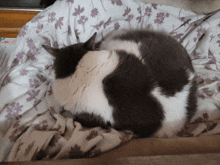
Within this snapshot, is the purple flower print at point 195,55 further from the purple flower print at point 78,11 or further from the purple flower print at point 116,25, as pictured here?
the purple flower print at point 78,11

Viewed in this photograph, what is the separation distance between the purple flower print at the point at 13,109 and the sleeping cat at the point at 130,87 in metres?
0.29

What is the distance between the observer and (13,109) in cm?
95

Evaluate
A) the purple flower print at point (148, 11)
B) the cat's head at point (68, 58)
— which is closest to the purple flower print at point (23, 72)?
the cat's head at point (68, 58)

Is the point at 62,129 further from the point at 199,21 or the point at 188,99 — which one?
the point at 199,21

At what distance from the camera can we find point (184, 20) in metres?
1.31

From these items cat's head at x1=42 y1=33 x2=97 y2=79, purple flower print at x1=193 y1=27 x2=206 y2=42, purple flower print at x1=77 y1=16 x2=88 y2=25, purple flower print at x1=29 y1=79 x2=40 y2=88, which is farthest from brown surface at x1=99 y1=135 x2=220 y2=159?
purple flower print at x1=77 y1=16 x2=88 y2=25

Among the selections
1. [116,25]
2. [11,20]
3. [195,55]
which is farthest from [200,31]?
[11,20]

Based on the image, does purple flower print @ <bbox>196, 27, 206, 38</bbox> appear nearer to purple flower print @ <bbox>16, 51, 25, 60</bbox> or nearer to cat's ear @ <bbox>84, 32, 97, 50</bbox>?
cat's ear @ <bbox>84, 32, 97, 50</bbox>

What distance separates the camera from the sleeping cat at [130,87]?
0.77 meters

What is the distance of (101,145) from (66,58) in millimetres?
513

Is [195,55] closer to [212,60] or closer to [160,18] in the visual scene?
[212,60]

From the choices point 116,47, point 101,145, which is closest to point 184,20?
point 116,47

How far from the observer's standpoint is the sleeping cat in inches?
30.3

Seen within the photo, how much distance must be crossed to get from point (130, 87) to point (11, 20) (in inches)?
61.0
